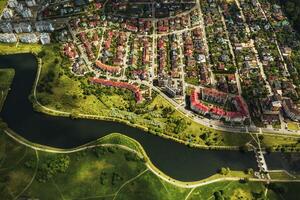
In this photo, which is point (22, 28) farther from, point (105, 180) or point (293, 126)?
point (293, 126)

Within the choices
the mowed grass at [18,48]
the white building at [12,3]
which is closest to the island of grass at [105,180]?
the mowed grass at [18,48]

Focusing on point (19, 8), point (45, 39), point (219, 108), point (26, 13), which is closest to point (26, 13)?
point (26, 13)

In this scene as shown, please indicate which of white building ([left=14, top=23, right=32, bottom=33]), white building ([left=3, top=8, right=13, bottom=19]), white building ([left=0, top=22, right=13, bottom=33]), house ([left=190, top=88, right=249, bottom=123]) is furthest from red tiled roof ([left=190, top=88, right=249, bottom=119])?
white building ([left=3, top=8, right=13, bottom=19])

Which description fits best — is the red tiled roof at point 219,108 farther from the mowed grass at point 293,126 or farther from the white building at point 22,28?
the white building at point 22,28

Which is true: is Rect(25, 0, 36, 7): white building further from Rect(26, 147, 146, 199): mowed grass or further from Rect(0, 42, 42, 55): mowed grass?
Rect(26, 147, 146, 199): mowed grass

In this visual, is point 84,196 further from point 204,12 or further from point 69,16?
point 204,12

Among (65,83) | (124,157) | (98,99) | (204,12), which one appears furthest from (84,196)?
(204,12)
